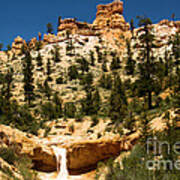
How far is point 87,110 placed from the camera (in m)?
35.7

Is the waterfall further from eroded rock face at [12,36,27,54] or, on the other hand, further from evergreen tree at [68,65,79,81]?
eroded rock face at [12,36,27,54]

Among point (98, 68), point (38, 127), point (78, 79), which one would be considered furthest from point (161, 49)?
point (38, 127)

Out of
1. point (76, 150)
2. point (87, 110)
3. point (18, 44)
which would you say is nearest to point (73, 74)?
point (87, 110)

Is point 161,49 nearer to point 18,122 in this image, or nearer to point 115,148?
point 18,122

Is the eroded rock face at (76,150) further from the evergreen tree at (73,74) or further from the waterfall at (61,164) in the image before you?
the evergreen tree at (73,74)

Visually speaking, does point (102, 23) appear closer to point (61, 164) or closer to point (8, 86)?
point (8, 86)

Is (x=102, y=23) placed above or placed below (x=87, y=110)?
above

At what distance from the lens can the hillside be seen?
1714 centimetres

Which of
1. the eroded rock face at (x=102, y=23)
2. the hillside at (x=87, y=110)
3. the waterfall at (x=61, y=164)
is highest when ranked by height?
the eroded rock face at (x=102, y=23)

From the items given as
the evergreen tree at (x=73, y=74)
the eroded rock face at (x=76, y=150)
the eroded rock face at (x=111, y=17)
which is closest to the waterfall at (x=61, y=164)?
the eroded rock face at (x=76, y=150)

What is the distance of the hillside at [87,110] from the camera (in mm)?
17141

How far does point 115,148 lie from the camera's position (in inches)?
820

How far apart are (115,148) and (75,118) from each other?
14131mm

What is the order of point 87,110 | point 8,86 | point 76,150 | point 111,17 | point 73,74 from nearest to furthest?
1. point 76,150
2. point 87,110
3. point 8,86
4. point 73,74
5. point 111,17
